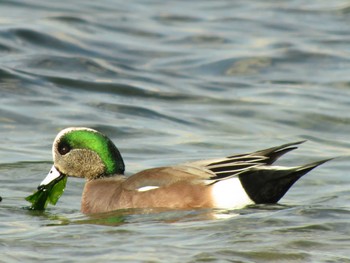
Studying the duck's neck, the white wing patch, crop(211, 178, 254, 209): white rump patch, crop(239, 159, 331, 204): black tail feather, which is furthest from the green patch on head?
crop(239, 159, 331, 204): black tail feather

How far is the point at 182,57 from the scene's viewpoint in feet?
52.6

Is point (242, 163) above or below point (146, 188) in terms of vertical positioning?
above

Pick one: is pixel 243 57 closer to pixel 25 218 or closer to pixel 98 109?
pixel 98 109

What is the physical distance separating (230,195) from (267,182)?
11.1 inches

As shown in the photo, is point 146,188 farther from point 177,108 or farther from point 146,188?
point 177,108

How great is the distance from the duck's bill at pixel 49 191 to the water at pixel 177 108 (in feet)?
0.28

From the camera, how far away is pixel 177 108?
1335cm

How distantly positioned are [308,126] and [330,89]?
1.92 meters

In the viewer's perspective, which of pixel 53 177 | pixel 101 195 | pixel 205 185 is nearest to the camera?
pixel 205 185

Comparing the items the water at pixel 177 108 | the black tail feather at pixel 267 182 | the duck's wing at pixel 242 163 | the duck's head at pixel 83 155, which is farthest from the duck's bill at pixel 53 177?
the black tail feather at pixel 267 182

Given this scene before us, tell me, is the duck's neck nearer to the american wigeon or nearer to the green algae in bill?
the american wigeon

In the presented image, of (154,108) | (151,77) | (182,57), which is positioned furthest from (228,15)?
(154,108)

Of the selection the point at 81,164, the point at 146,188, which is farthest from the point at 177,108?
the point at 146,188

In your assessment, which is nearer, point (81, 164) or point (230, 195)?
point (230, 195)
